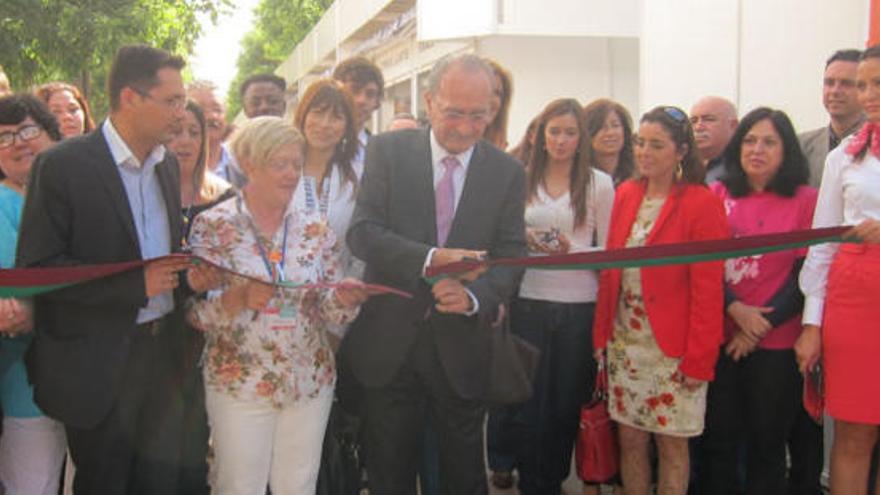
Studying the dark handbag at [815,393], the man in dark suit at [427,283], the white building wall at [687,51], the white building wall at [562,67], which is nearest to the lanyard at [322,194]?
the man in dark suit at [427,283]

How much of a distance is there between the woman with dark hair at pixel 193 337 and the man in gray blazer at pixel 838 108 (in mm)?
3129

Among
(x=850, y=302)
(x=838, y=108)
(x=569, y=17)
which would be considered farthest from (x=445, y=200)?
(x=569, y=17)

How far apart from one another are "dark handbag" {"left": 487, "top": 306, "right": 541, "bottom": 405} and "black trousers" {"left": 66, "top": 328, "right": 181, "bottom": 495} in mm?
1362

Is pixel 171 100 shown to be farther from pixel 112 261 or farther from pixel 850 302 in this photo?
pixel 850 302

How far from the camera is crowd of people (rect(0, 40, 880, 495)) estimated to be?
3146 millimetres

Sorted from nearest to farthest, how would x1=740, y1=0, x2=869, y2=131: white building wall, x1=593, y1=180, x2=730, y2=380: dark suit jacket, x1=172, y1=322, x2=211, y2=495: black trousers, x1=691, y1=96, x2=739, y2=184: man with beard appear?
x1=172, y1=322, x2=211, y2=495: black trousers, x1=593, y1=180, x2=730, y2=380: dark suit jacket, x1=691, y1=96, x2=739, y2=184: man with beard, x1=740, y1=0, x2=869, y2=131: white building wall

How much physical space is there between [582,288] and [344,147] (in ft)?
4.85

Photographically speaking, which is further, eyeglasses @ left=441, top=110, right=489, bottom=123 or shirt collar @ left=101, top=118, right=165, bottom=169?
eyeglasses @ left=441, top=110, right=489, bottom=123

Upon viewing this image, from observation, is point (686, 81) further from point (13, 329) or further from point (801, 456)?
point (13, 329)

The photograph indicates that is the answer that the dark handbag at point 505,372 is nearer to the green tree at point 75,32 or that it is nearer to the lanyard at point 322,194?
the lanyard at point 322,194

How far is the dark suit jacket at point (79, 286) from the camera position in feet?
9.83

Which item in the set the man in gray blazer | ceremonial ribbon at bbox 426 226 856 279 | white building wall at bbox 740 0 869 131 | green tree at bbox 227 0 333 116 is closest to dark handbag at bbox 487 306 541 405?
ceremonial ribbon at bbox 426 226 856 279

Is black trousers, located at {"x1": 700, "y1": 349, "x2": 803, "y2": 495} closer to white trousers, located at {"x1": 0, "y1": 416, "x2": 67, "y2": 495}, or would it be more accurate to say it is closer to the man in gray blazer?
the man in gray blazer

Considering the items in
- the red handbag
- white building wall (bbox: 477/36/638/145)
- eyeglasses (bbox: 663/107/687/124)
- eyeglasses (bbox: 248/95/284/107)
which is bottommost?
the red handbag
